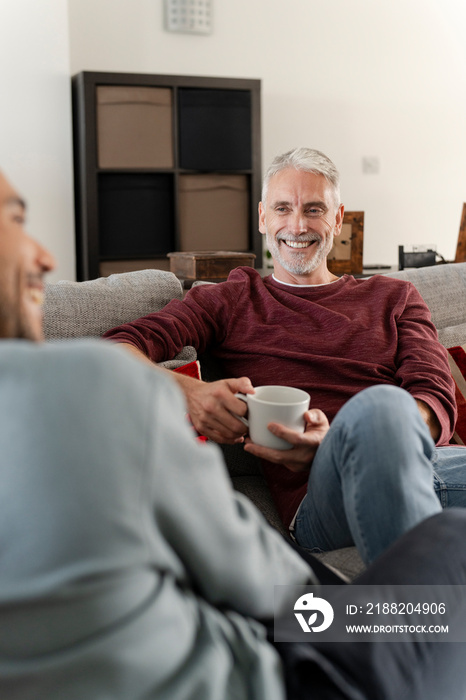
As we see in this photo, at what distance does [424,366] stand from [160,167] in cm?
248

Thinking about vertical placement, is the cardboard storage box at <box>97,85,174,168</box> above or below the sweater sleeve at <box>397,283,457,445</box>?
above

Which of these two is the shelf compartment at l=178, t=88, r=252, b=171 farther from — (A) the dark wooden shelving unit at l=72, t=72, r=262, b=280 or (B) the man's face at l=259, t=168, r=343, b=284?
(B) the man's face at l=259, t=168, r=343, b=284

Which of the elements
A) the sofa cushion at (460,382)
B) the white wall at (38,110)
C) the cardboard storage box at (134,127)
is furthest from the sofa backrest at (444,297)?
the white wall at (38,110)

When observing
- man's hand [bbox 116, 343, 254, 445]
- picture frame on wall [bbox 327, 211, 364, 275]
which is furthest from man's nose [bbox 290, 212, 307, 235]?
picture frame on wall [bbox 327, 211, 364, 275]

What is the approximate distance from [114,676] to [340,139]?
4234 mm

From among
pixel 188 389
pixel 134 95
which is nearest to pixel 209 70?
pixel 134 95

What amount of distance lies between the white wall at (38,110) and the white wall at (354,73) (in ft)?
0.71

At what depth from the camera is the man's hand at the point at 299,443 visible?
1.14m

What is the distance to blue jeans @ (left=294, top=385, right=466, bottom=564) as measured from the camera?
964mm

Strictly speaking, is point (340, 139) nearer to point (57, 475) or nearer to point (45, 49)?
point (45, 49)

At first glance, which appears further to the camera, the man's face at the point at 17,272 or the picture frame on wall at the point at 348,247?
the picture frame on wall at the point at 348,247

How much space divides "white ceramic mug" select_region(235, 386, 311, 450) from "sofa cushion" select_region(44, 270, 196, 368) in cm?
51

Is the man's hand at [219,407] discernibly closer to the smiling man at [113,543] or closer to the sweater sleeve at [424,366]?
the sweater sleeve at [424,366]

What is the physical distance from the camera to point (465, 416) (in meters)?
1.87
